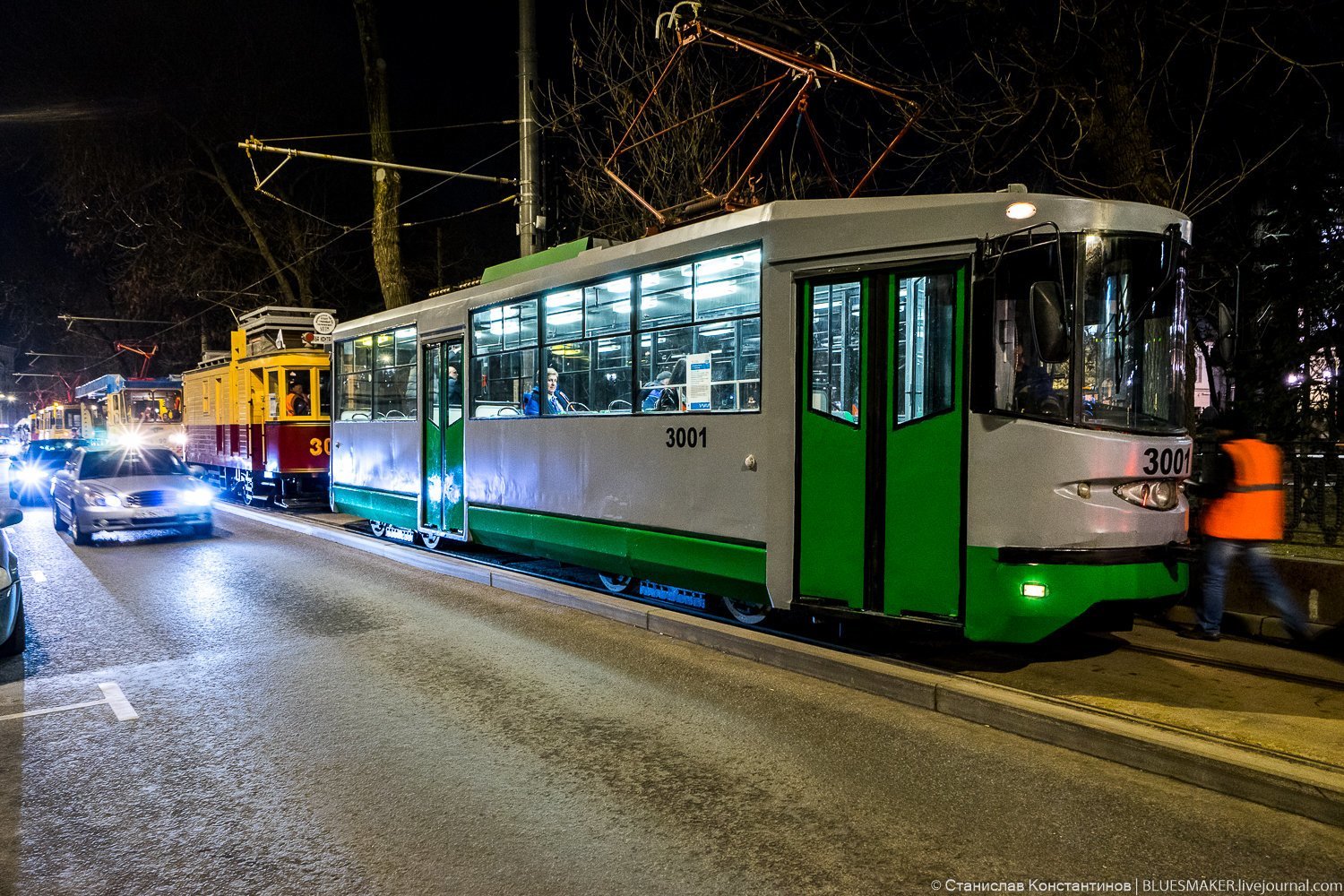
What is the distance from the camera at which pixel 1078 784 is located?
453cm

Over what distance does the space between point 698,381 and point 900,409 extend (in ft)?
6.24

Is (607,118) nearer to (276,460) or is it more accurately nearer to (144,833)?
(276,460)

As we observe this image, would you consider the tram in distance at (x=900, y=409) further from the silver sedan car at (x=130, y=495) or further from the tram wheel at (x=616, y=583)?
the silver sedan car at (x=130, y=495)

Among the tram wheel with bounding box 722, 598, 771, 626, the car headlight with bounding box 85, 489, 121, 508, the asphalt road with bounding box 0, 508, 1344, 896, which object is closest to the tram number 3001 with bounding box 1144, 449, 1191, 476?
the asphalt road with bounding box 0, 508, 1344, 896

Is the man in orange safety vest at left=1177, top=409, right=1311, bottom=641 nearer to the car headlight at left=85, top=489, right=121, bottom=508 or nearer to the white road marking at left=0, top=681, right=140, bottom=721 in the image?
the white road marking at left=0, top=681, right=140, bottom=721

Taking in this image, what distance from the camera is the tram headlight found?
19.0 ft

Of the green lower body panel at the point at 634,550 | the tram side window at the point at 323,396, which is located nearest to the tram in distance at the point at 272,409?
the tram side window at the point at 323,396

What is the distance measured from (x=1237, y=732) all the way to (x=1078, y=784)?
3.72 ft

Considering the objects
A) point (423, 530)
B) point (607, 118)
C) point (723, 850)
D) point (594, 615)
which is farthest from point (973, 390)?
point (607, 118)

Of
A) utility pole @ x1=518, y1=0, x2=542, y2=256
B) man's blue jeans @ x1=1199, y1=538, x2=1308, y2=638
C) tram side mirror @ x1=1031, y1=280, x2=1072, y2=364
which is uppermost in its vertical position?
utility pole @ x1=518, y1=0, x2=542, y2=256

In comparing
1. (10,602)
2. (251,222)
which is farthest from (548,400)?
(251,222)

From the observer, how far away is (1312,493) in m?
8.63

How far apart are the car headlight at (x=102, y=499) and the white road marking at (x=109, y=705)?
27.3ft

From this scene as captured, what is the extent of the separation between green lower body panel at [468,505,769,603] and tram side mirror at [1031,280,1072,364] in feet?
8.48
